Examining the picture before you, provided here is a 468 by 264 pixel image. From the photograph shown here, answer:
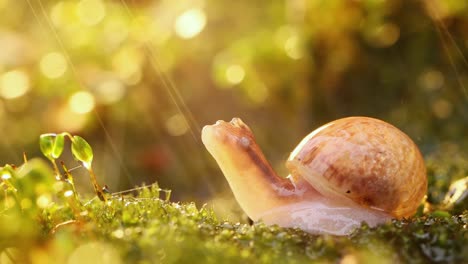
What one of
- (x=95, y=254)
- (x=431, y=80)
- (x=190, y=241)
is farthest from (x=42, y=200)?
(x=431, y=80)

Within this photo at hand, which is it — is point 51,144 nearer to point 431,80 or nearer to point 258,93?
point 258,93

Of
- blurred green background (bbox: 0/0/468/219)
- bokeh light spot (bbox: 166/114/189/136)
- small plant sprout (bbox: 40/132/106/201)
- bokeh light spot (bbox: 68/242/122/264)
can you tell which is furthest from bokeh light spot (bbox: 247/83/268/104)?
bokeh light spot (bbox: 68/242/122/264)

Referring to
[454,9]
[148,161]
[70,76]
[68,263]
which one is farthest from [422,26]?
[68,263]

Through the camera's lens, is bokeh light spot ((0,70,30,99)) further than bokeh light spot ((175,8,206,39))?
Yes

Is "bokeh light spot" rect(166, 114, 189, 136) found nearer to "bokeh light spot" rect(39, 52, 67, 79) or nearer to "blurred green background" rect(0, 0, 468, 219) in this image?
"blurred green background" rect(0, 0, 468, 219)

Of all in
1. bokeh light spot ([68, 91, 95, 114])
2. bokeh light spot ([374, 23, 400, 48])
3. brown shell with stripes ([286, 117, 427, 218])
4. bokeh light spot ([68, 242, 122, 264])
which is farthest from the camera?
bokeh light spot ([374, 23, 400, 48])

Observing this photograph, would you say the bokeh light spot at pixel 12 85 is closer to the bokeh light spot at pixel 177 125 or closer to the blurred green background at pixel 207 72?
the blurred green background at pixel 207 72
